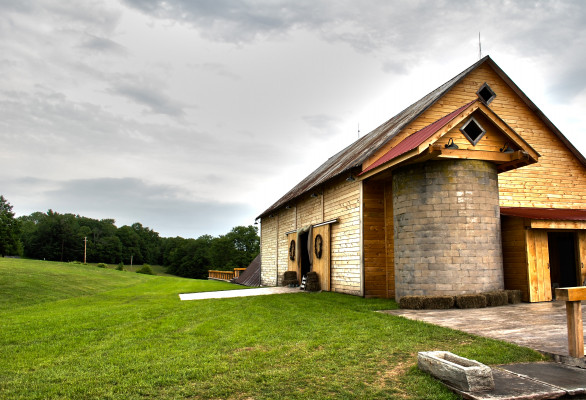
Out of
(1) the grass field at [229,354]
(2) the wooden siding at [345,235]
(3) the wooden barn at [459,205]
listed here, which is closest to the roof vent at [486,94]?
(3) the wooden barn at [459,205]

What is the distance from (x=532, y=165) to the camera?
1529 cm

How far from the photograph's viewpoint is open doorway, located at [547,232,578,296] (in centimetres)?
1452

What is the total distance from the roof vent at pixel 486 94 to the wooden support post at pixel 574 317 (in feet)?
38.1

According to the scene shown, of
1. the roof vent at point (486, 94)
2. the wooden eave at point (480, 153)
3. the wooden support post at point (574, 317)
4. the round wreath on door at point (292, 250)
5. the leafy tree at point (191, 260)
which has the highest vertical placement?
the roof vent at point (486, 94)

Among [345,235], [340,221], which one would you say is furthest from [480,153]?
[340,221]

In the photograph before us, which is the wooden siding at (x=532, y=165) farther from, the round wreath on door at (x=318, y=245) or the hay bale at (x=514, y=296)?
the round wreath on door at (x=318, y=245)

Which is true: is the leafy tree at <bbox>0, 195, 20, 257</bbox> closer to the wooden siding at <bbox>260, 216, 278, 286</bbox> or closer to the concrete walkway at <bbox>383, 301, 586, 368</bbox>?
the wooden siding at <bbox>260, 216, 278, 286</bbox>

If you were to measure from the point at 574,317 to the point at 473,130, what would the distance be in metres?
7.46

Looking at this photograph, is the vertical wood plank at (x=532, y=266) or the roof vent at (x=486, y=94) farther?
the roof vent at (x=486, y=94)

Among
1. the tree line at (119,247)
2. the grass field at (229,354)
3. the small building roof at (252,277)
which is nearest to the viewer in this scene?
the grass field at (229,354)

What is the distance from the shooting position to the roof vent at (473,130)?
11.4 metres

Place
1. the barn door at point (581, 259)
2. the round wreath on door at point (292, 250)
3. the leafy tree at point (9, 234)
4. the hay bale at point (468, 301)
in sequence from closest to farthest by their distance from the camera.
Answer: the hay bale at point (468, 301) < the barn door at point (581, 259) < the round wreath on door at point (292, 250) < the leafy tree at point (9, 234)

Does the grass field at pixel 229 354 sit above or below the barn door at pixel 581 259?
below

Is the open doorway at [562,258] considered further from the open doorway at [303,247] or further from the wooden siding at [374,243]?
the open doorway at [303,247]
